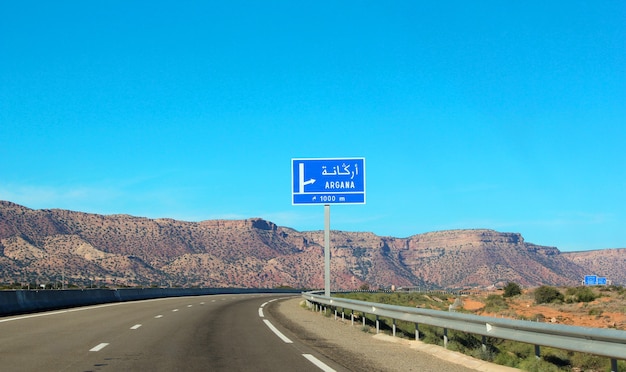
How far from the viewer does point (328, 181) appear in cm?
3472

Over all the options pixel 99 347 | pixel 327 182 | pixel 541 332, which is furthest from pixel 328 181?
pixel 541 332

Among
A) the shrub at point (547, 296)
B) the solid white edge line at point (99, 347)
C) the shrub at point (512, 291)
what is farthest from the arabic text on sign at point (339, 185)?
the shrub at point (512, 291)

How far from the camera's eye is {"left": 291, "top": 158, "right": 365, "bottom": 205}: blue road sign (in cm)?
3453

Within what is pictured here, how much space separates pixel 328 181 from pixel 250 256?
11152cm

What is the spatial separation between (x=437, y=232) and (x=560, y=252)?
37097 mm

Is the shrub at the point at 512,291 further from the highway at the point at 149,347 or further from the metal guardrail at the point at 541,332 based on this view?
the metal guardrail at the point at 541,332

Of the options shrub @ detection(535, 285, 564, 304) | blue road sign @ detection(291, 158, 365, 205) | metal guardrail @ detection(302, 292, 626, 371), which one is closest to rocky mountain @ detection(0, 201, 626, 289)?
shrub @ detection(535, 285, 564, 304)

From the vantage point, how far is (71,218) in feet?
427

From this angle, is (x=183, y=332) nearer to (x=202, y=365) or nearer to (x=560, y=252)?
(x=202, y=365)

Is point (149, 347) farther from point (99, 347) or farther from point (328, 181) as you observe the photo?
point (328, 181)

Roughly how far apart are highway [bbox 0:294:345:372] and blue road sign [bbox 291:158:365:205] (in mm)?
12103

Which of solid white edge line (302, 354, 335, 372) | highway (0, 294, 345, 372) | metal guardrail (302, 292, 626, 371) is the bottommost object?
solid white edge line (302, 354, 335, 372)

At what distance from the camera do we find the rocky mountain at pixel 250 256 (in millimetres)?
110000

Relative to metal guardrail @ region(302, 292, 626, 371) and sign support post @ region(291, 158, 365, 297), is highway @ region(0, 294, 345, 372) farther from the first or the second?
sign support post @ region(291, 158, 365, 297)
